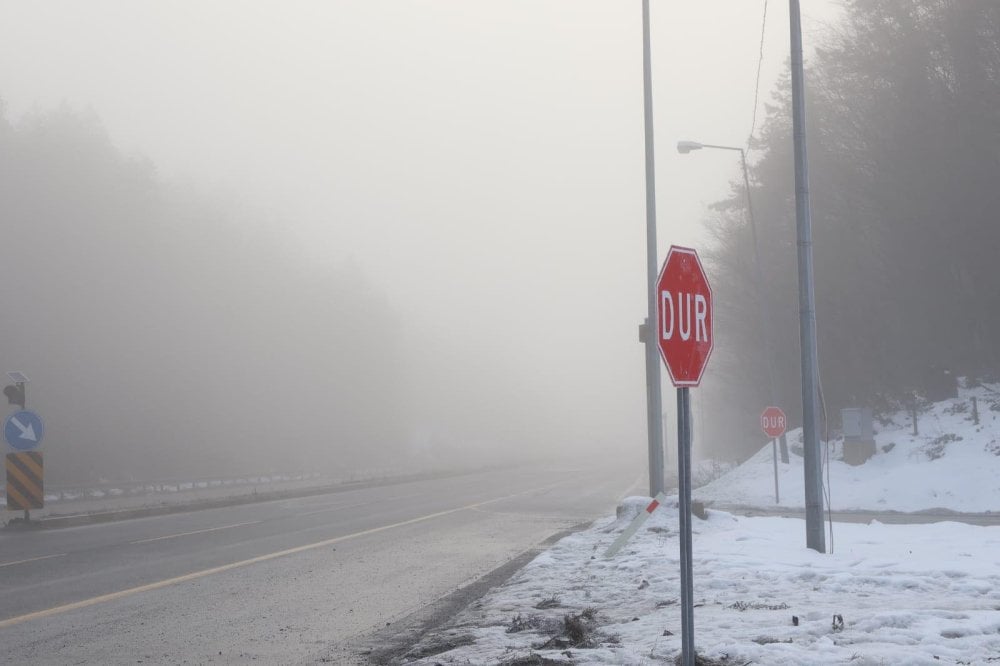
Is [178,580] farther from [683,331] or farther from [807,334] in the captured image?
[807,334]

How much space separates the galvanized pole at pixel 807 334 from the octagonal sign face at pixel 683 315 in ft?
20.4

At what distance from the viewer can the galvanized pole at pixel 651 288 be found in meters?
19.7

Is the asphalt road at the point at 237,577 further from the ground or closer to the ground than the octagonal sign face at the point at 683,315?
closer to the ground

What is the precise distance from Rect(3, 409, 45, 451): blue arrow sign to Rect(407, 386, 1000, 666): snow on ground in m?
12.1

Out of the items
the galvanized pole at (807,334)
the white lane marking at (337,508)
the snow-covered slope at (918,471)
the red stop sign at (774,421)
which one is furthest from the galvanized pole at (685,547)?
the red stop sign at (774,421)

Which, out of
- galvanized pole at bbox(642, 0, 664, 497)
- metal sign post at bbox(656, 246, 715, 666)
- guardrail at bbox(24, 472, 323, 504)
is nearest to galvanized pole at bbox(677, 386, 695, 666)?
metal sign post at bbox(656, 246, 715, 666)

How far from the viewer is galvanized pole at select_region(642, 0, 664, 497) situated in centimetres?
1969

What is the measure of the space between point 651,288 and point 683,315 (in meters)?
14.9

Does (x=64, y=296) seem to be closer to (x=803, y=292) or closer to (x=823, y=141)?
(x=823, y=141)

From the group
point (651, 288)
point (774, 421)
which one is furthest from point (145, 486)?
point (651, 288)

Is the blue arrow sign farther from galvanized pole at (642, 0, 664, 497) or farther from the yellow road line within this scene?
galvanized pole at (642, 0, 664, 497)

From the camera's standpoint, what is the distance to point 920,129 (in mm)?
34312

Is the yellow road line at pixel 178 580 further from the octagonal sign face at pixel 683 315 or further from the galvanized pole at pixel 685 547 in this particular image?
the octagonal sign face at pixel 683 315

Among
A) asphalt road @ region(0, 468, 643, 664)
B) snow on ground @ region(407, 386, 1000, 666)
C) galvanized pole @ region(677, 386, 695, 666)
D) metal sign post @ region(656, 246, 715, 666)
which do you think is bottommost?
asphalt road @ region(0, 468, 643, 664)
